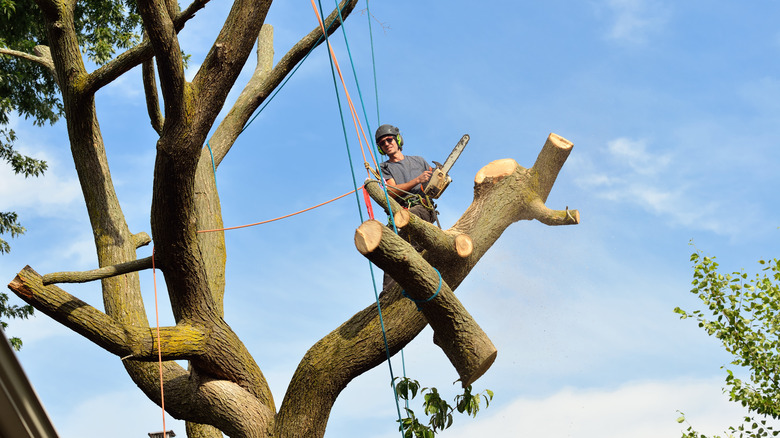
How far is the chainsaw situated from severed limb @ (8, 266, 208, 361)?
216 centimetres

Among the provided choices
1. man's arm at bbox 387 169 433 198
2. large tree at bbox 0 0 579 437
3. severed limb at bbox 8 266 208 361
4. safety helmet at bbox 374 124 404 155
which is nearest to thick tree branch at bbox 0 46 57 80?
large tree at bbox 0 0 579 437

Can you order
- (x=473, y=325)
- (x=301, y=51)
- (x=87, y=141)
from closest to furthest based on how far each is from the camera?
(x=473, y=325) → (x=87, y=141) → (x=301, y=51)

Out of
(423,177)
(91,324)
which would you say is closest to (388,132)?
(423,177)

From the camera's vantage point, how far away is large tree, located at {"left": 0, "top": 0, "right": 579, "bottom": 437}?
431 centimetres

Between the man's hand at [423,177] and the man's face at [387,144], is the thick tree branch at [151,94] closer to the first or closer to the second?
the man's face at [387,144]

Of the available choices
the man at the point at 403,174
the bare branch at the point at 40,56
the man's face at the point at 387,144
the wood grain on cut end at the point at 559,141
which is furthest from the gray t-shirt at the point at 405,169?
the bare branch at the point at 40,56

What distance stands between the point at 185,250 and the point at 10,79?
20.4 ft

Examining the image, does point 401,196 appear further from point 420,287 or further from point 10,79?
point 10,79

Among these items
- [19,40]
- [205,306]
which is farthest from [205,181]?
[19,40]

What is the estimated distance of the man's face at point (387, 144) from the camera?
620 centimetres

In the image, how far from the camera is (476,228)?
5168 mm

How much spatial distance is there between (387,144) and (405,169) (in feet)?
1.04

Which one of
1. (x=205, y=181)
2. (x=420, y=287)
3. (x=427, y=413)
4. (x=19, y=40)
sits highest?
(x=19, y=40)

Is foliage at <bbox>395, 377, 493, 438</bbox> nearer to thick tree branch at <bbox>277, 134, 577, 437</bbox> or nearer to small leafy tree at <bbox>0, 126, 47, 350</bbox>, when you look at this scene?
thick tree branch at <bbox>277, 134, 577, 437</bbox>
